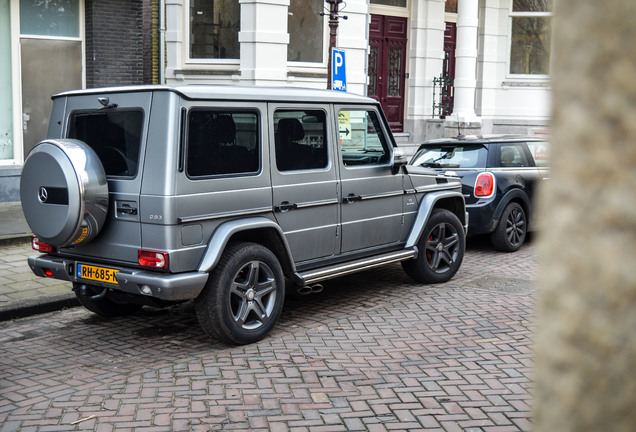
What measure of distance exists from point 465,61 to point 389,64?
75.0 inches

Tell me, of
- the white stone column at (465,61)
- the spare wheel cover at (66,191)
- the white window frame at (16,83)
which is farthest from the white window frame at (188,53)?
the spare wheel cover at (66,191)

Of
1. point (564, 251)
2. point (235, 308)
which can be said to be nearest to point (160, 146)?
point (235, 308)

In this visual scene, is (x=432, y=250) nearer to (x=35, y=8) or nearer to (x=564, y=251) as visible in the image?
(x=564, y=251)

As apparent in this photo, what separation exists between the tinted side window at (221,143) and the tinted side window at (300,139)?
0.28m

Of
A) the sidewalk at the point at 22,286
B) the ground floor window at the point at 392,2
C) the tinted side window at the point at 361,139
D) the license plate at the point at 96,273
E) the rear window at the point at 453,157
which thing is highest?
the ground floor window at the point at 392,2

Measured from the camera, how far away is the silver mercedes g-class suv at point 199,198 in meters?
5.60

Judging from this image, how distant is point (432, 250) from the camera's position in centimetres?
815

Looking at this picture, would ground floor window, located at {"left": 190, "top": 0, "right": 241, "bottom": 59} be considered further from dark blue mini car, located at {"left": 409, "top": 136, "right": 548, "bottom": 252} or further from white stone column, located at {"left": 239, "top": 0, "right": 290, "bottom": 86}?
dark blue mini car, located at {"left": 409, "top": 136, "right": 548, "bottom": 252}

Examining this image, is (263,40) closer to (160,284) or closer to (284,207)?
(284,207)

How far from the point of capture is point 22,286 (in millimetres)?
7836

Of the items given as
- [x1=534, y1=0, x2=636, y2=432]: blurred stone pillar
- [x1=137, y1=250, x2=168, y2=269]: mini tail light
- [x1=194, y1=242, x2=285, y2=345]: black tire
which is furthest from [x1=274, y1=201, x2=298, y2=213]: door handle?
[x1=534, y1=0, x2=636, y2=432]: blurred stone pillar

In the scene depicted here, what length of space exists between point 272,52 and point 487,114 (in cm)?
817

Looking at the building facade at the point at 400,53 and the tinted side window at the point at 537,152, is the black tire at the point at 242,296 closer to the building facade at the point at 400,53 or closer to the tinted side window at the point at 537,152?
the tinted side window at the point at 537,152

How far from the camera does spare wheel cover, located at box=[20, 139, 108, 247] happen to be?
5645mm
